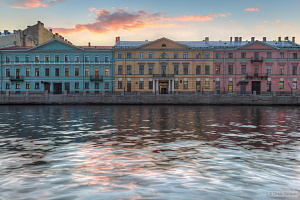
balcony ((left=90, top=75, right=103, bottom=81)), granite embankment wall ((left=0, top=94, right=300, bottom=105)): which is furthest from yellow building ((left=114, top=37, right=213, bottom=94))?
granite embankment wall ((left=0, top=94, right=300, bottom=105))

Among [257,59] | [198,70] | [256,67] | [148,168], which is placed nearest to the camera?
[148,168]

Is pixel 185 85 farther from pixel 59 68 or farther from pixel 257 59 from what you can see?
pixel 59 68

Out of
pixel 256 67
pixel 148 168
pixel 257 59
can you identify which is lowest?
→ pixel 148 168

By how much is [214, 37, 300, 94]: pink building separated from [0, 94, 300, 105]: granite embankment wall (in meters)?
14.3

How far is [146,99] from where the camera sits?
4362 cm

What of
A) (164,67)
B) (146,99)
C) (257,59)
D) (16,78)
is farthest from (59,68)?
(257,59)

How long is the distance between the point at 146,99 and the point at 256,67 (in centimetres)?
2739

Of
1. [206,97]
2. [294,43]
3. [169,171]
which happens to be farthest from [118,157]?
[294,43]

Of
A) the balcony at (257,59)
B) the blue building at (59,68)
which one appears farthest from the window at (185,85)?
the blue building at (59,68)

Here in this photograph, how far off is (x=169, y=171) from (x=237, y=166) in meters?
2.03

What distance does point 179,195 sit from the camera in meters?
5.69

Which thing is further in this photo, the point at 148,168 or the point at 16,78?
the point at 16,78

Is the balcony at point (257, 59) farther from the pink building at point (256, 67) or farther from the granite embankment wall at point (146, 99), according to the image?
the granite embankment wall at point (146, 99)

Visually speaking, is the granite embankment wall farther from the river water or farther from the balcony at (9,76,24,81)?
the river water
